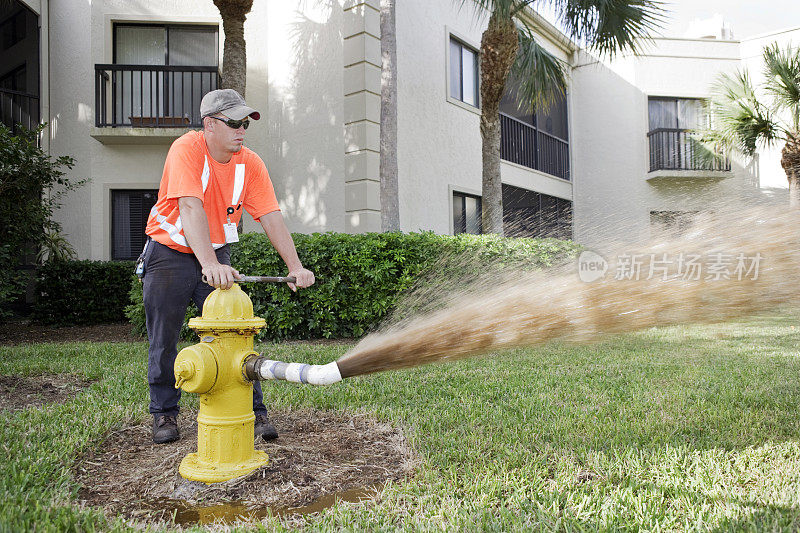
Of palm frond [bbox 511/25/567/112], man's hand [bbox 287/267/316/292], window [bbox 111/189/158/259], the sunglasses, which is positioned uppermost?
palm frond [bbox 511/25/567/112]

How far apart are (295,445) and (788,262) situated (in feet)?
9.59

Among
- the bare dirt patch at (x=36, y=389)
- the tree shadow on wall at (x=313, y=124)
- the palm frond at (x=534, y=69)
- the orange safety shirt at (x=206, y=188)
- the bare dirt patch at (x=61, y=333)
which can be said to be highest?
the palm frond at (x=534, y=69)

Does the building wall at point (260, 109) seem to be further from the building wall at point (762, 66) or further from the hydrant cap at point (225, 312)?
the building wall at point (762, 66)

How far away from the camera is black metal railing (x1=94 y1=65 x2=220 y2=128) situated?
10633mm

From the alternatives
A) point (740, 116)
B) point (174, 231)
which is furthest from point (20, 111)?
point (740, 116)

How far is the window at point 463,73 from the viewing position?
41.3 feet

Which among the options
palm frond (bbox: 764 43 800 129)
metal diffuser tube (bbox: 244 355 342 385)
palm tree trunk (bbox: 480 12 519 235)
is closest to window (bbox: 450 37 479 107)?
palm tree trunk (bbox: 480 12 519 235)

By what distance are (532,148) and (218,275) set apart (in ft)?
48.2

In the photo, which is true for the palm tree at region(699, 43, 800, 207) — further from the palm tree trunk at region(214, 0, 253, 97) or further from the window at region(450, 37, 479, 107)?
the palm tree trunk at region(214, 0, 253, 97)

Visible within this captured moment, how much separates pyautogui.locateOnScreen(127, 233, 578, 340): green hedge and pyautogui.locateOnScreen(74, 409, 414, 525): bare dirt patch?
3.94 m

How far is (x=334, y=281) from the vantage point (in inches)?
285

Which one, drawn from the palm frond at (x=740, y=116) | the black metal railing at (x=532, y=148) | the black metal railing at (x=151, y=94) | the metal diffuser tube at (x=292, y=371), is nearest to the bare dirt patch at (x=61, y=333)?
the black metal railing at (x=151, y=94)

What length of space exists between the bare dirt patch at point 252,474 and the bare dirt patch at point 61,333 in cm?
543

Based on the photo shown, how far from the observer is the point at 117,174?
35.7 ft
